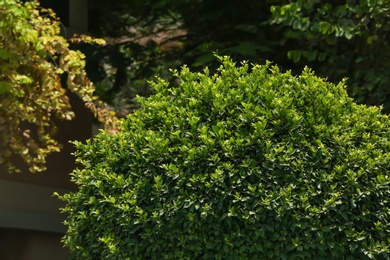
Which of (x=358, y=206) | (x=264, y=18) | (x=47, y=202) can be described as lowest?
(x=47, y=202)

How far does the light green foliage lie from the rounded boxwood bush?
297 centimetres

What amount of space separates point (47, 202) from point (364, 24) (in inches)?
186

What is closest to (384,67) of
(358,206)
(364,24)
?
(364,24)

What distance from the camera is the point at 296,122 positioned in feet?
18.8

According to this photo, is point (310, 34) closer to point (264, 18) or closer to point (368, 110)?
point (264, 18)

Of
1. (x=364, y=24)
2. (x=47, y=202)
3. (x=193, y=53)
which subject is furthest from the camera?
A: (x=47, y=202)

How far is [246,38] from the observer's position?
35.3ft

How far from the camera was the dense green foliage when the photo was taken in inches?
356

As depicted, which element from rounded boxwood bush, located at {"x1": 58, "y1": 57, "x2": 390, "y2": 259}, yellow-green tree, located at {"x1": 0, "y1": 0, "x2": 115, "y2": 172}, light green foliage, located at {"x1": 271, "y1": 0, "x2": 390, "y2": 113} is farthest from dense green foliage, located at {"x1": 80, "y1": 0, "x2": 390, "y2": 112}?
rounded boxwood bush, located at {"x1": 58, "y1": 57, "x2": 390, "y2": 259}

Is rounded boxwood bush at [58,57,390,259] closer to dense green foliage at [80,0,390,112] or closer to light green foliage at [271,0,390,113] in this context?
light green foliage at [271,0,390,113]

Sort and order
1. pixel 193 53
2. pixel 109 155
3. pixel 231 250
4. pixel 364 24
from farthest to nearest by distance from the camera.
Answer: pixel 193 53, pixel 364 24, pixel 109 155, pixel 231 250

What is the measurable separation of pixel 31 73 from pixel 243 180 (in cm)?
298

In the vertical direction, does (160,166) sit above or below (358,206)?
above

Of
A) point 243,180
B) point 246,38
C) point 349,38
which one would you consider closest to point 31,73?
point 243,180
